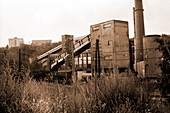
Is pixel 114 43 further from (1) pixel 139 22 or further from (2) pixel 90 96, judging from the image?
(2) pixel 90 96

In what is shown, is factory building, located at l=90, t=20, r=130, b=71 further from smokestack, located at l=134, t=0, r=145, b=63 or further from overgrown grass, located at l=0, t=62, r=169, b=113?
overgrown grass, located at l=0, t=62, r=169, b=113

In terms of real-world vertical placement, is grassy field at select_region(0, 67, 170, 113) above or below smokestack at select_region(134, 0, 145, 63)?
below

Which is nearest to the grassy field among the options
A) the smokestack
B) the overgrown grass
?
the overgrown grass

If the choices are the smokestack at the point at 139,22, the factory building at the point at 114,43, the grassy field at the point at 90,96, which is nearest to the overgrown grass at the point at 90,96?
the grassy field at the point at 90,96

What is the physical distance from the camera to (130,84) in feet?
15.1

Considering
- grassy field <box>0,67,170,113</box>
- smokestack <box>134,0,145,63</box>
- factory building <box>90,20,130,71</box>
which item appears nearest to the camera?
grassy field <box>0,67,170,113</box>

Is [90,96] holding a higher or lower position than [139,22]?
lower

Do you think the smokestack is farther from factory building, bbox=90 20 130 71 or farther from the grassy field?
the grassy field

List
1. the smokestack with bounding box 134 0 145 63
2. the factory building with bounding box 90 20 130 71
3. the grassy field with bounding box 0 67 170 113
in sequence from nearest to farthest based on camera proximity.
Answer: the grassy field with bounding box 0 67 170 113
the smokestack with bounding box 134 0 145 63
the factory building with bounding box 90 20 130 71

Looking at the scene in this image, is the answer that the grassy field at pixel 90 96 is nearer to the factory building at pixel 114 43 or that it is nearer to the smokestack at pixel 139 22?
the factory building at pixel 114 43

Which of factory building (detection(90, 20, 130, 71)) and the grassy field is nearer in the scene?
the grassy field

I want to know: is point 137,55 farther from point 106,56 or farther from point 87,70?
point 87,70

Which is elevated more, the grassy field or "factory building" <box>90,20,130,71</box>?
"factory building" <box>90,20,130,71</box>

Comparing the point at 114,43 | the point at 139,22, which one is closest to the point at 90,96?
the point at 114,43
